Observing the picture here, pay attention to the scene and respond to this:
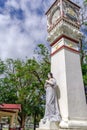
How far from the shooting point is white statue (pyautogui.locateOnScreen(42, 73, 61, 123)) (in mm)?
5664

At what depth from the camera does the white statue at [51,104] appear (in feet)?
18.6

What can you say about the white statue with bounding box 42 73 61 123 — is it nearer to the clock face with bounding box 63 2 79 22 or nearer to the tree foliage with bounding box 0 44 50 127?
the clock face with bounding box 63 2 79 22

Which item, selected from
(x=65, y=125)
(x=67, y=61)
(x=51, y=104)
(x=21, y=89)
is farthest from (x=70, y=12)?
(x=21, y=89)

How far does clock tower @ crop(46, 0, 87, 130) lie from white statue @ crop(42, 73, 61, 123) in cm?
16

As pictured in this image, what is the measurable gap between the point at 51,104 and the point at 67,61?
5.23ft

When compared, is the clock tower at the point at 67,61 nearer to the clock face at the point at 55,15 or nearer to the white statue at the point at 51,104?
the clock face at the point at 55,15

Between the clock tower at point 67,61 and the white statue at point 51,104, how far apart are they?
0.16 m

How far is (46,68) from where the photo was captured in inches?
587

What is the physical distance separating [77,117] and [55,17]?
160 inches

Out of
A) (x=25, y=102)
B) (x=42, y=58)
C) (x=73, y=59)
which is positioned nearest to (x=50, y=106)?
(x=73, y=59)

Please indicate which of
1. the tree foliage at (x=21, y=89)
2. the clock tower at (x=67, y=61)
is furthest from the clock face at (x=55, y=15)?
the tree foliage at (x=21, y=89)

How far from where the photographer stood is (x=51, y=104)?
19.3ft

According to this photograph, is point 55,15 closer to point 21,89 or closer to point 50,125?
point 50,125

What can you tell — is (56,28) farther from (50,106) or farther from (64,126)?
(64,126)
